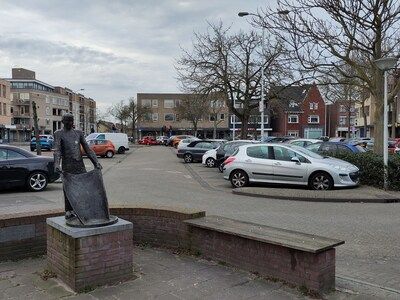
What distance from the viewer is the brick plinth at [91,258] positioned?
4.77 metres

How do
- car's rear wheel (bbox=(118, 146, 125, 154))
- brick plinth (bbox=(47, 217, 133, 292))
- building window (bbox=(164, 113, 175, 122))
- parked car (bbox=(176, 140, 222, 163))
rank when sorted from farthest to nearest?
building window (bbox=(164, 113, 175, 122)) → car's rear wheel (bbox=(118, 146, 125, 154)) → parked car (bbox=(176, 140, 222, 163)) → brick plinth (bbox=(47, 217, 133, 292))

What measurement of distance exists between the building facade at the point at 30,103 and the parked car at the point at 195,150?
212 feet

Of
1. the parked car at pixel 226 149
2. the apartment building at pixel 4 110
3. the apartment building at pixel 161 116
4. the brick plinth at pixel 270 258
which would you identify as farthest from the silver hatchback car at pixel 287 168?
the apartment building at pixel 161 116

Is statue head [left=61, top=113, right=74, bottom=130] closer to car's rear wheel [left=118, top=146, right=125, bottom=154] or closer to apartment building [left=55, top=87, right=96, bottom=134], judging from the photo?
car's rear wheel [left=118, top=146, right=125, bottom=154]

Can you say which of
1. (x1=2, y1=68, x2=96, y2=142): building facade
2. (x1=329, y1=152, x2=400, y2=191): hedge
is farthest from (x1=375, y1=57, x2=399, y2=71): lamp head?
(x1=2, y1=68, x2=96, y2=142): building facade

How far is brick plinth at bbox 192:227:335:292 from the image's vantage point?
15.6 ft

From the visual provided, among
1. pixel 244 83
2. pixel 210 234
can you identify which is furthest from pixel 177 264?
pixel 244 83

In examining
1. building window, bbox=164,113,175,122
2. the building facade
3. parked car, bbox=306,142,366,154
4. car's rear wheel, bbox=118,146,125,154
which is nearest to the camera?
parked car, bbox=306,142,366,154

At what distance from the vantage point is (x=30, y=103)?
99938 mm

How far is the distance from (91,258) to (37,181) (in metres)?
10.2

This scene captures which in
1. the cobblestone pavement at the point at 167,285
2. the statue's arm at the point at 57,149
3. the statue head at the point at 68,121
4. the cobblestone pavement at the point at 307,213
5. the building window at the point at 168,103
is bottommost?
the cobblestone pavement at the point at 307,213

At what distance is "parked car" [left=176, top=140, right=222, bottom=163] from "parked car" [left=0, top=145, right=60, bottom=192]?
15431mm

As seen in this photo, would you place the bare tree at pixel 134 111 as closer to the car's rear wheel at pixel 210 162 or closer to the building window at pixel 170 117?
the building window at pixel 170 117

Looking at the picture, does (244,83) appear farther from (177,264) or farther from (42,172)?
(177,264)
